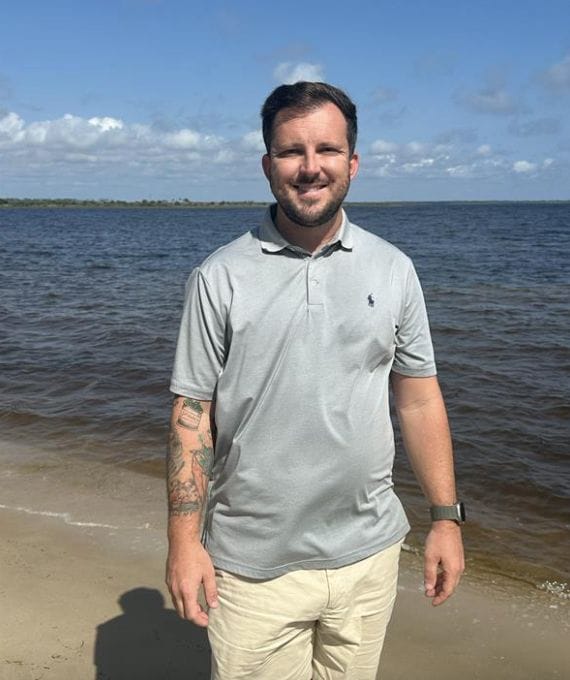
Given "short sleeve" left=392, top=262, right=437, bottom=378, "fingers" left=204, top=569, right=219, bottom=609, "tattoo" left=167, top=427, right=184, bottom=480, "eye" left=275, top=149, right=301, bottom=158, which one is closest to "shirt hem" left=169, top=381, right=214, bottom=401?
"tattoo" left=167, top=427, right=184, bottom=480

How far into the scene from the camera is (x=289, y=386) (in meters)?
2.28

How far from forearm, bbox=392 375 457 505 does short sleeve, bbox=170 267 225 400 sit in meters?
0.77

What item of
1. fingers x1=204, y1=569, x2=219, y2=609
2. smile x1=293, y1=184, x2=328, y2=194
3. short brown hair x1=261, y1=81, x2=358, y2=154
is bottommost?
fingers x1=204, y1=569, x2=219, y2=609

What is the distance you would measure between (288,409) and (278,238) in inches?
23.0

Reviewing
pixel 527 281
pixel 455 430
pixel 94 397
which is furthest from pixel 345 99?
pixel 527 281

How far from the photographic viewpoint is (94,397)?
9828 millimetres

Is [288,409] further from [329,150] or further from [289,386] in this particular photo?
[329,150]

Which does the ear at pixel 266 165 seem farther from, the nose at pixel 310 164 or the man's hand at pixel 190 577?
the man's hand at pixel 190 577

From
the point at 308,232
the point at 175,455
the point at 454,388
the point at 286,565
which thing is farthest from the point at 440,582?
the point at 454,388

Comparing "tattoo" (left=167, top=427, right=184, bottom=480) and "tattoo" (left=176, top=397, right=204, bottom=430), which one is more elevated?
"tattoo" (left=176, top=397, right=204, bottom=430)

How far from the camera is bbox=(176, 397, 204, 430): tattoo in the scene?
93.3 inches

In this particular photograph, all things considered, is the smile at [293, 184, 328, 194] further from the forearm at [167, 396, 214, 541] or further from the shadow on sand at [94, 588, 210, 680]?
the shadow on sand at [94, 588, 210, 680]

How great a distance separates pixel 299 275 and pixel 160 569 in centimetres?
321

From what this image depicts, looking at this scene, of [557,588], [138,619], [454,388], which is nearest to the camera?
[138,619]
